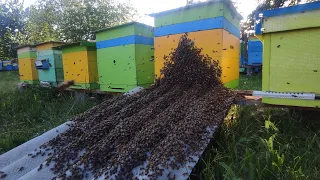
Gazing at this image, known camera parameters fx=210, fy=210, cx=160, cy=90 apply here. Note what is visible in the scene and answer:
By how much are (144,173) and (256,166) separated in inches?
32.9

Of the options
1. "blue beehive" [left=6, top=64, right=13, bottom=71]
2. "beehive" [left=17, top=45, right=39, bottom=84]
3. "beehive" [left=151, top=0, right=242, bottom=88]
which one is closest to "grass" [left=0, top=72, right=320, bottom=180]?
"beehive" [left=151, top=0, right=242, bottom=88]

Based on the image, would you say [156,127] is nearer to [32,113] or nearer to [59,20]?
[32,113]

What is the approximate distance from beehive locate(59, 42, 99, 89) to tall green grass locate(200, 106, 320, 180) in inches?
109

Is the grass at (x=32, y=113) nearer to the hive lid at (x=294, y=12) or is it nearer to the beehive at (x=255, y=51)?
the hive lid at (x=294, y=12)

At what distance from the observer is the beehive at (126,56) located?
340cm

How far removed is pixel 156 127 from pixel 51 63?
4316 millimetres

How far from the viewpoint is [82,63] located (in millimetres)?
4219

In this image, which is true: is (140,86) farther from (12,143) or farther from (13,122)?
(13,122)

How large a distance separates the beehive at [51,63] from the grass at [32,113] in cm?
30

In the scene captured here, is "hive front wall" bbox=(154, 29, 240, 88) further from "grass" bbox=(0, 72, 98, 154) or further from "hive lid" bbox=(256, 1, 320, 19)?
"grass" bbox=(0, 72, 98, 154)

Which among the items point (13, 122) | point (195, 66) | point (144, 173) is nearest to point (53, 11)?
point (13, 122)

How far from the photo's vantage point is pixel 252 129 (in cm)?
232

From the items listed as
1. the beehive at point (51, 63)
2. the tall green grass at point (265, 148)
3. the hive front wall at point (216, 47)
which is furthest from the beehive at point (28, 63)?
the tall green grass at point (265, 148)

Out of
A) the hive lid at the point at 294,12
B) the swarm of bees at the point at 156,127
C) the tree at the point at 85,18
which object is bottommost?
the swarm of bees at the point at 156,127
